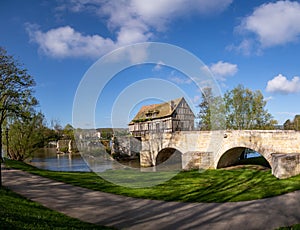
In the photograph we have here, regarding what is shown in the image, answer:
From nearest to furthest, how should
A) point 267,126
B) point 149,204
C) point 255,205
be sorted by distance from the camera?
point 255,205 → point 149,204 → point 267,126

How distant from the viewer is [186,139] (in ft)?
57.1

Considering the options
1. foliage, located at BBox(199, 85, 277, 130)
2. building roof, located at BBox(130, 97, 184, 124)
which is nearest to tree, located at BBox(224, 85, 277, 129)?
foliage, located at BBox(199, 85, 277, 130)

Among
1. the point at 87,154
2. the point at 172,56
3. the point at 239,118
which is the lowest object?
the point at 87,154

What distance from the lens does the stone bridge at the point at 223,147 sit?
1063 cm

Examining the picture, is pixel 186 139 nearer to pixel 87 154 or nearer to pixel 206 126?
pixel 206 126

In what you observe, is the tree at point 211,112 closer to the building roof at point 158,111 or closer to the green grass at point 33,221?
the building roof at point 158,111

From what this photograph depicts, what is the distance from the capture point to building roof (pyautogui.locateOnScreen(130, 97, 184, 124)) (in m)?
26.1

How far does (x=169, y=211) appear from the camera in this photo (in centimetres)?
608

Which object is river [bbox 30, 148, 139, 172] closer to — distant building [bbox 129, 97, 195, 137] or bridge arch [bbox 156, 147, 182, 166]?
bridge arch [bbox 156, 147, 182, 166]

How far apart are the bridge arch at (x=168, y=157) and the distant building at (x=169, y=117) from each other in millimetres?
3025

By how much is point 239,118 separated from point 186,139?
26.7 ft

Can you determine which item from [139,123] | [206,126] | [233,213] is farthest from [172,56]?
[139,123]

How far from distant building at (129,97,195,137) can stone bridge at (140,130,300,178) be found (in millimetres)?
4092

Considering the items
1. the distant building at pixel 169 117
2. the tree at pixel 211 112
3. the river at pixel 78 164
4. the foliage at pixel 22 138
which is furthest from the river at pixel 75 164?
the tree at pixel 211 112
